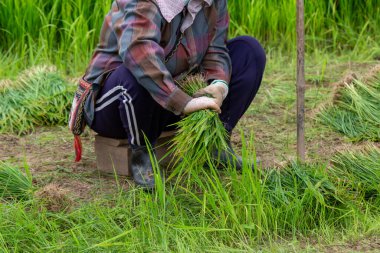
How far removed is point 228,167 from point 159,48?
1.85 feet

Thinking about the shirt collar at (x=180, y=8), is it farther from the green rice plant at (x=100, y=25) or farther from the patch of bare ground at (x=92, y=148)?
the green rice plant at (x=100, y=25)

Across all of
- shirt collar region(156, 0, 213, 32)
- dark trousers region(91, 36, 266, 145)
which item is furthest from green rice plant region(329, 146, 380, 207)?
shirt collar region(156, 0, 213, 32)

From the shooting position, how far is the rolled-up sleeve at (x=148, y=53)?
3344mm

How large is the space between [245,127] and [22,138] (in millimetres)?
1171

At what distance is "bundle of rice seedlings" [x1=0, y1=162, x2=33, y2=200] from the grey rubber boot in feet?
1.45

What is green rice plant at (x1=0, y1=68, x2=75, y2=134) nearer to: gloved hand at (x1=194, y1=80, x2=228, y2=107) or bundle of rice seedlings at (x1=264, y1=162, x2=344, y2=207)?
gloved hand at (x1=194, y1=80, x2=228, y2=107)

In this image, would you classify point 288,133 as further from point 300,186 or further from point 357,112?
point 300,186

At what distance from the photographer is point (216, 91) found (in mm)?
3455

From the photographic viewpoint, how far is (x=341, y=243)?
3084 millimetres

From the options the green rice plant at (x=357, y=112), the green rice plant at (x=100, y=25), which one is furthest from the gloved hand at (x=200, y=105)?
the green rice plant at (x=100, y=25)

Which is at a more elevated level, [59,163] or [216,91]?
[216,91]

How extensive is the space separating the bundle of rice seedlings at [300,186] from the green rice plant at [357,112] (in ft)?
2.99

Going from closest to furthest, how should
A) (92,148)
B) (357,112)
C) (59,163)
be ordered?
(59,163), (92,148), (357,112)

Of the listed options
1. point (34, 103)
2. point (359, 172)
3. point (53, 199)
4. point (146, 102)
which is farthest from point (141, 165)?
point (34, 103)
